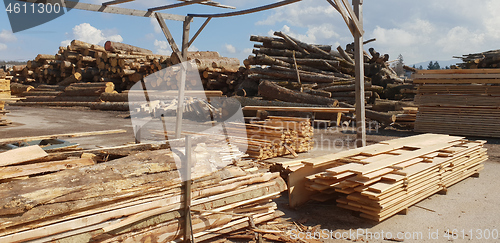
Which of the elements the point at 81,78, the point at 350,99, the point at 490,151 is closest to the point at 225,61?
the point at 350,99

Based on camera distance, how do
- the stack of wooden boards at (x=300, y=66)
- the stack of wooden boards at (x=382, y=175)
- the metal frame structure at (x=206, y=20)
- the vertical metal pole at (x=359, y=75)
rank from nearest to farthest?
the stack of wooden boards at (x=382, y=175) → the metal frame structure at (x=206, y=20) → the vertical metal pole at (x=359, y=75) → the stack of wooden boards at (x=300, y=66)

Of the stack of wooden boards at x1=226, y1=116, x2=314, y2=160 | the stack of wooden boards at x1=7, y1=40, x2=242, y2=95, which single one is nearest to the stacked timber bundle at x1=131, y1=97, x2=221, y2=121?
the stack of wooden boards at x1=7, y1=40, x2=242, y2=95

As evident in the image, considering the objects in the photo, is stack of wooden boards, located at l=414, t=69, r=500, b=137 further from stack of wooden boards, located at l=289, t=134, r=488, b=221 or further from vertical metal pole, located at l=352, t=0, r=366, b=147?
vertical metal pole, located at l=352, t=0, r=366, b=147

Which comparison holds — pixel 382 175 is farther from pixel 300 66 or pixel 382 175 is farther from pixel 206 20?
pixel 300 66

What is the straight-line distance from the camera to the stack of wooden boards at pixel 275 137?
7309 mm

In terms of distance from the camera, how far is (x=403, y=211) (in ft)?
14.5

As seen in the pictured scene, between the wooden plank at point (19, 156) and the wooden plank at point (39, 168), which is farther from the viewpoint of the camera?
the wooden plank at point (19, 156)

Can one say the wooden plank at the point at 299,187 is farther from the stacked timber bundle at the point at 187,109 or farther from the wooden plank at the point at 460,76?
the wooden plank at the point at 460,76

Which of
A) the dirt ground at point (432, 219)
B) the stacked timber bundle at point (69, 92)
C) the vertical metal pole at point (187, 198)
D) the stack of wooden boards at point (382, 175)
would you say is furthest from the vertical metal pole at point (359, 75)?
the stacked timber bundle at point (69, 92)

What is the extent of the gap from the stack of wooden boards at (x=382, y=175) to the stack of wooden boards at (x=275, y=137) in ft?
7.48

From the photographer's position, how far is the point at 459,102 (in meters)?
10.7

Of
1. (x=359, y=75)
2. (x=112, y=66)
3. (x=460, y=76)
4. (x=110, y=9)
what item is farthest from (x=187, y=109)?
(x=460, y=76)

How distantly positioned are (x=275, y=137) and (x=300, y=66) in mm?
9629

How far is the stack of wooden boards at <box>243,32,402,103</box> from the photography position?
14938mm
